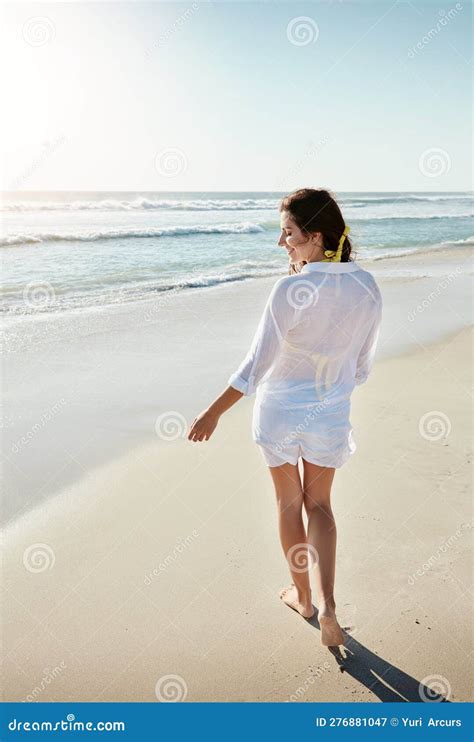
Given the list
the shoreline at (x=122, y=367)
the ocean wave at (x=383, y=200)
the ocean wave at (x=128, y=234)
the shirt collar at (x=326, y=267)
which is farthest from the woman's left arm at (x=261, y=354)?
the ocean wave at (x=383, y=200)

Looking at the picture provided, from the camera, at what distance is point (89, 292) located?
10086 millimetres

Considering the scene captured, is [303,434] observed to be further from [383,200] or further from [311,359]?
[383,200]

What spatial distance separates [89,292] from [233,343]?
13.3ft

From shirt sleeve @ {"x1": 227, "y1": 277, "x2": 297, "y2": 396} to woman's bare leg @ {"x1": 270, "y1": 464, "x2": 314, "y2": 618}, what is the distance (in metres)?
0.42

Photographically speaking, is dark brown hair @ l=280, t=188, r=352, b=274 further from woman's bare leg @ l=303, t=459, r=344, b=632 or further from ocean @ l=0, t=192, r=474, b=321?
ocean @ l=0, t=192, r=474, b=321

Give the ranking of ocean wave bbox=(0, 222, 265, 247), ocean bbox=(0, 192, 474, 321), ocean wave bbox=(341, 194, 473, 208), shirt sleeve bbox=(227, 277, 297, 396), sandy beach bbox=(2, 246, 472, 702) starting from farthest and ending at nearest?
ocean wave bbox=(341, 194, 473, 208), ocean wave bbox=(0, 222, 265, 247), ocean bbox=(0, 192, 474, 321), sandy beach bbox=(2, 246, 472, 702), shirt sleeve bbox=(227, 277, 297, 396)

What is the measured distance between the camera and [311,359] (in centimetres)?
220

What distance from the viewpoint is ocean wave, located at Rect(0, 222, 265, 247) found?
1614 cm

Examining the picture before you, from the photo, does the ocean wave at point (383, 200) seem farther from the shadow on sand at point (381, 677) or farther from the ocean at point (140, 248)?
the shadow on sand at point (381, 677)

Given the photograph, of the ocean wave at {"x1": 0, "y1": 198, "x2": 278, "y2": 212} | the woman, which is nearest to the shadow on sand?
the woman

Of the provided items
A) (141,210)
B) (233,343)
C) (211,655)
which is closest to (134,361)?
(233,343)

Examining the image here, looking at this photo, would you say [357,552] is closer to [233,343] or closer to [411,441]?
[411,441]

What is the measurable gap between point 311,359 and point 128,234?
17.3 metres

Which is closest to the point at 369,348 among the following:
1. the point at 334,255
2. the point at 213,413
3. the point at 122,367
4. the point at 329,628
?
the point at 334,255
